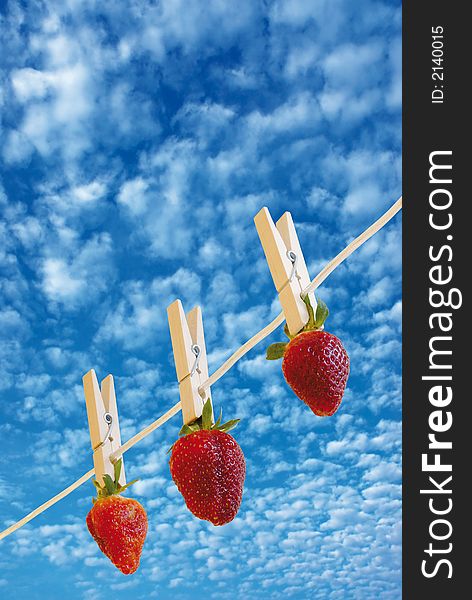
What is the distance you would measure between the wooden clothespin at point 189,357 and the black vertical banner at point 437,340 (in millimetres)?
463

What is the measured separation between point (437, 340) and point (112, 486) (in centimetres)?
86

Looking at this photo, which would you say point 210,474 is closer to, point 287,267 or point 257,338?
point 257,338

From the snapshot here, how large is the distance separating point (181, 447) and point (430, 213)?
0.75 meters

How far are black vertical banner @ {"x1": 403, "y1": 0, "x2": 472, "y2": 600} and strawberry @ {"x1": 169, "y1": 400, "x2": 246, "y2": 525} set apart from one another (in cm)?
40

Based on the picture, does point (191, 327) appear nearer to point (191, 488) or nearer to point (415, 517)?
point (191, 488)

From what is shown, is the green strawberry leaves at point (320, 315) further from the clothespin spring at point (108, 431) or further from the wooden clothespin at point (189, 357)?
the clothespin spring at point (108, 431)

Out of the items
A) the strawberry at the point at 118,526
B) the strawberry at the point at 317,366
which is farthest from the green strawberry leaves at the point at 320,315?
the strawberry at the point at 118,526

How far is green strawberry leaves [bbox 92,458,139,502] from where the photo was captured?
201 cm

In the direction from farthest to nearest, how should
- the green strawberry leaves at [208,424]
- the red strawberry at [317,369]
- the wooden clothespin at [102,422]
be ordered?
the wooden clothespin at [102,422], the green strawberry leaves at [208,424], the red strawberry at [317,369]

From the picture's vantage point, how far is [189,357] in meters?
1.83

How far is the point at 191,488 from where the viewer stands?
1.70 meters

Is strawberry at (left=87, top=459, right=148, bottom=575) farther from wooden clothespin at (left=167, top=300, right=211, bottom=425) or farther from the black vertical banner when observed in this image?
the black vertical banner

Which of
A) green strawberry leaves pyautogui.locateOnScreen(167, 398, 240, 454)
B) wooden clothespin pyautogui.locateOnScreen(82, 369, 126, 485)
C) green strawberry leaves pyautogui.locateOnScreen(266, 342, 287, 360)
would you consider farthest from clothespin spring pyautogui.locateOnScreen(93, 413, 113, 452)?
green strawberry leaves pyautogui.locateOnScreen(266, 342, 287, 360)

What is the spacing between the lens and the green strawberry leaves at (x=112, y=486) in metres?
2.01
